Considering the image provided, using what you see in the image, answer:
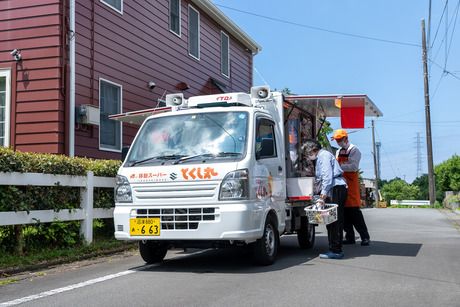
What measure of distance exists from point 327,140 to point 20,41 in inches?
268

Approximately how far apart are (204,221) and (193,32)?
11626 mm

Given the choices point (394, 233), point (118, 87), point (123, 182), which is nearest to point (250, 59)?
point (118, 87)

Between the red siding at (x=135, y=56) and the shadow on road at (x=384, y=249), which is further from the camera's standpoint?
the red siding at (x=135, y=56)

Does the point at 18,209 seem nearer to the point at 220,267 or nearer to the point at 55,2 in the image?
the point at 220,267

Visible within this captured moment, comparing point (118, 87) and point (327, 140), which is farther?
point (118, 87)

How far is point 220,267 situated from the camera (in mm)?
7430

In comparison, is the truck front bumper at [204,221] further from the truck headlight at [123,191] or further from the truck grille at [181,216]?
the truck headlight at [123,191]

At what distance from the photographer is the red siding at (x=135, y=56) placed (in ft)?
38.1

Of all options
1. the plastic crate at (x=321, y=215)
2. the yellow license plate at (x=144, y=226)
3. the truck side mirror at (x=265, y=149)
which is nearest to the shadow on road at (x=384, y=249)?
the plastic crate at (x=321, y=215)

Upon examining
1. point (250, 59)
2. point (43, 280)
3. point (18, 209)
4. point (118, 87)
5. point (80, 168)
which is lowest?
point (43, 280)

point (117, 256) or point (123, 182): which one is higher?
point (123, 182)

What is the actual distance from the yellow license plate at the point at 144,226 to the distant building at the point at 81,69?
440 cm

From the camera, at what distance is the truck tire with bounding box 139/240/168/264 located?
25.1ft

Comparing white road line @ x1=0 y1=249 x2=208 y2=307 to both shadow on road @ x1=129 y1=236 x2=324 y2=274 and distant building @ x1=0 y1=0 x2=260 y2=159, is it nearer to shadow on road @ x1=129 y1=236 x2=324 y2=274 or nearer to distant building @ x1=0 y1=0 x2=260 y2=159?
shadow on road @ x1=129 y1=236 x2=324 y2=274
